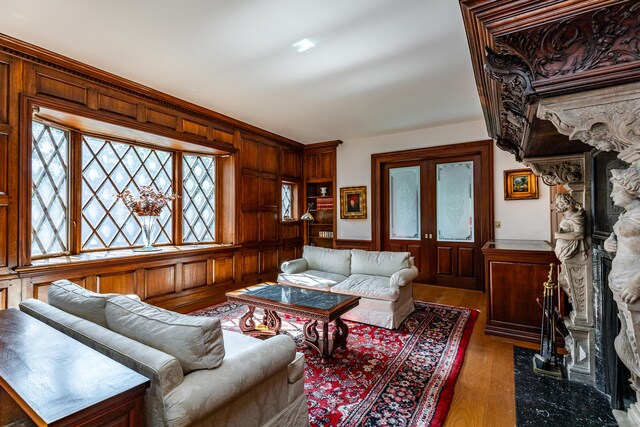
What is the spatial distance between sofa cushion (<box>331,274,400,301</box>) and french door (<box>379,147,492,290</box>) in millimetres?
1838

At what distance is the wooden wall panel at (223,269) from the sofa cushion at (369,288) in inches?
72.8

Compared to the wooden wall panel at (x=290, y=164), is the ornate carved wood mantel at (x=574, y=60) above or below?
below

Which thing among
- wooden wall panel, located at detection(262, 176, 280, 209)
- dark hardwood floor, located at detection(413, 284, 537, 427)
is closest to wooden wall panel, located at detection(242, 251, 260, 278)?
wooden wall panel, located at detection(262, 176, 280, 209)

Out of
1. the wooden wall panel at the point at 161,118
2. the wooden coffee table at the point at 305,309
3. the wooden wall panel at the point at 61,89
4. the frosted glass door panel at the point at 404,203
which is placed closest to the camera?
the wooden coffee table at the point at 305,309

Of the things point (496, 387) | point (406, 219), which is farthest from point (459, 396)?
point (406, 219)

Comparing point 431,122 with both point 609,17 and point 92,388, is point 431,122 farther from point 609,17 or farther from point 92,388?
point 92,388

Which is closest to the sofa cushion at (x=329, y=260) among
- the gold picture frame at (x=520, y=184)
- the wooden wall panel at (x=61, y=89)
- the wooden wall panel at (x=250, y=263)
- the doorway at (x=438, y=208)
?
the wooden wall panel at (x=250, y=263)

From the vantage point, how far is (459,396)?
1944mm

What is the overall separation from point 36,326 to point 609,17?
2.48m

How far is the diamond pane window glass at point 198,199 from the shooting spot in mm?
4324

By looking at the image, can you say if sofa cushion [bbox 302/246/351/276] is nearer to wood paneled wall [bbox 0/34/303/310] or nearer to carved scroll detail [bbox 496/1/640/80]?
wood paneled wall [bbox 0/34/303/310]

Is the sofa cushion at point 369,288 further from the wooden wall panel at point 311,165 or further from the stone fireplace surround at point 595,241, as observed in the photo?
the wooden wall panel at point 311,165

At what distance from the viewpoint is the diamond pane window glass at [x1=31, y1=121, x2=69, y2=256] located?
2857mm

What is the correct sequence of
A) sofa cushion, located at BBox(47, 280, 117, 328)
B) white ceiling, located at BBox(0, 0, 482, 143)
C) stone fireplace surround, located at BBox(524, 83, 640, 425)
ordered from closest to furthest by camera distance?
stone fireplace surround, located at BBox(524, 83, 640, 425) → sofa cushion, located at BBox(47, 280, 117, 328) → white ceiling, located at BBox(0, 0, 482, 143)
